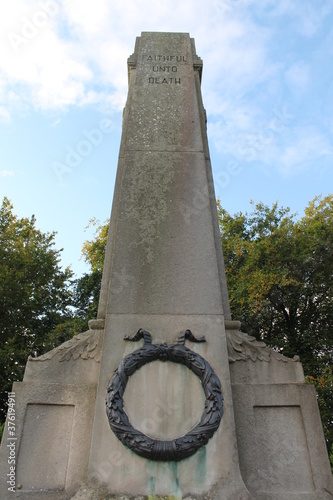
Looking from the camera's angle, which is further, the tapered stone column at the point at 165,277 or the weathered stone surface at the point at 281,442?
the weathered stone surface at the point at 281,442

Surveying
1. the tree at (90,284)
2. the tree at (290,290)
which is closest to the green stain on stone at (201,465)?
the tree at (290,290)

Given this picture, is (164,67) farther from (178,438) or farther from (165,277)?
(178,438)

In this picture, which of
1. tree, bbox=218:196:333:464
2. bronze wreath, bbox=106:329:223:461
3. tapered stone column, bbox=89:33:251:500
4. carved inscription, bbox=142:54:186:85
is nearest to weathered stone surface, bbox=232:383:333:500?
tapered stone column, bbox=89:33:251:500

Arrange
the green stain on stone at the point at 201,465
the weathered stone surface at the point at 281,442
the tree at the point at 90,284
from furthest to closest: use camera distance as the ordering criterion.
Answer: the tree at the point at 90,284 < the weathered stone surface at the point at 281,442 < the green stain on stone at the point at 201,465

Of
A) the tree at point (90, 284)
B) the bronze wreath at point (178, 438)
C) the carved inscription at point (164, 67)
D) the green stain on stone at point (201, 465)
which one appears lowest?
the green stain on stone at point (201, 465)

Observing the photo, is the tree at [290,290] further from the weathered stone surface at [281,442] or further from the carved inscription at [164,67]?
the weathered stone surface at [281,442]

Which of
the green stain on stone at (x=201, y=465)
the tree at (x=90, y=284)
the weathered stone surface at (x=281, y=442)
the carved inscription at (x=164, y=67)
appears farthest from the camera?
the tree at (x=90, y=284)

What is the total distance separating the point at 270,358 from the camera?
4.77 metres

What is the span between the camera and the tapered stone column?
3.79 metres

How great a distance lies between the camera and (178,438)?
3.85 m

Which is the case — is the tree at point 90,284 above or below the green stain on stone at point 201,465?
above

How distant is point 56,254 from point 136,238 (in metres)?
16.6

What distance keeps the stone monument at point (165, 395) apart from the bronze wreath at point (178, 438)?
0.4 inches

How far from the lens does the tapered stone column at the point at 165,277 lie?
379 centimetres
